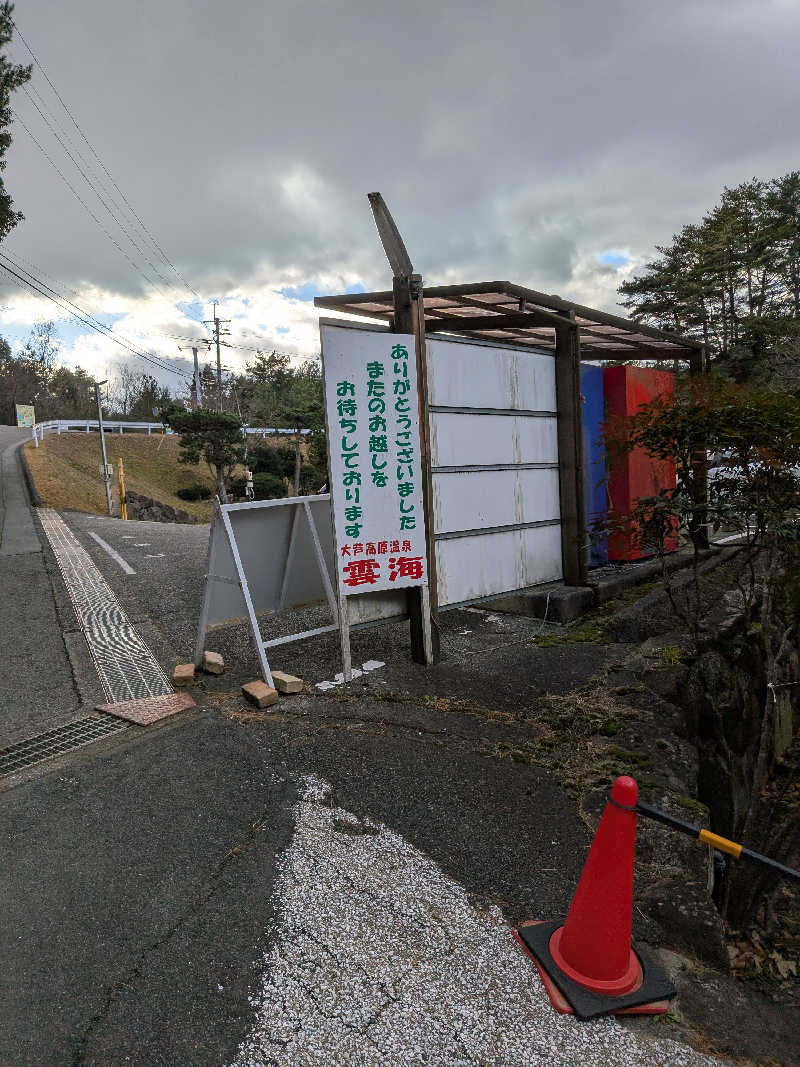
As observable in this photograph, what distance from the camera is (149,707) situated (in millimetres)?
4742

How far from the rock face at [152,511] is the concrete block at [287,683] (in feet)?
92.1

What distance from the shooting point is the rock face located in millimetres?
31359

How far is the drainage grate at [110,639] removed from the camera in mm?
5234

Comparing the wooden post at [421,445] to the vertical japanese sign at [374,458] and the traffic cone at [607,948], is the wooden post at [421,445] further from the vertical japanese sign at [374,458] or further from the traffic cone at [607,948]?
the traffic cone at [607,948]

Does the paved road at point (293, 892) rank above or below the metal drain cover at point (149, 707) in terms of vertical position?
below

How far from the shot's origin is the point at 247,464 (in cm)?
→ 3312

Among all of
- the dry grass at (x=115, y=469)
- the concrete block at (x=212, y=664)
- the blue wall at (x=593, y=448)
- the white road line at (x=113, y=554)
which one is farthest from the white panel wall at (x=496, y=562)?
the dry grass at (x=115, y=469)

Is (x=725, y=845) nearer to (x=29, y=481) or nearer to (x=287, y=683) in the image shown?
(x=287, y=683)

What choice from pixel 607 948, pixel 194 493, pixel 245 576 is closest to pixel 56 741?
pixel 245 576

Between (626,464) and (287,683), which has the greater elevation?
(626,464)

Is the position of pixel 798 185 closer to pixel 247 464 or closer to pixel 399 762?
pixel 247 464

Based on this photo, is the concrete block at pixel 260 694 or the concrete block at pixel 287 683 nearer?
the concrete block at pixel 260 694

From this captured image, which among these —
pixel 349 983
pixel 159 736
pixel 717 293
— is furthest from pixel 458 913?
pixel 717 293

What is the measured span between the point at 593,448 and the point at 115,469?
116 ft
